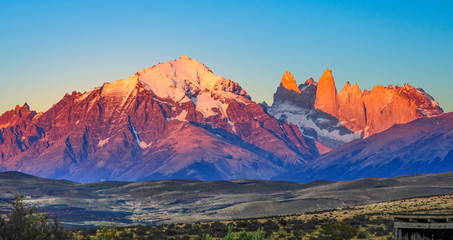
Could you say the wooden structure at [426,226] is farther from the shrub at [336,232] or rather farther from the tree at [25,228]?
the shrub at [336,232]

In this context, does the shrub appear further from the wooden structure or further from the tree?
the tree

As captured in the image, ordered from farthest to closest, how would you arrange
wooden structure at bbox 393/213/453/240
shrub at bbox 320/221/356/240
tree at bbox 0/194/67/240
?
shrub at bbox 320/221/356/240
tree at bbox 0/194/67/240
wooden structure at bbox 393/213/453/240

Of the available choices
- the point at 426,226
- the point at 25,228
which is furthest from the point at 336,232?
the point at 25,228

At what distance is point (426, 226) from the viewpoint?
2678 cm

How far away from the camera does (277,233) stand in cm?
5688

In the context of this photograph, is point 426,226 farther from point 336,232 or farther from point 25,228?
point 336,232

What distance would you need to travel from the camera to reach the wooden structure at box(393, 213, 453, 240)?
87.9 ft

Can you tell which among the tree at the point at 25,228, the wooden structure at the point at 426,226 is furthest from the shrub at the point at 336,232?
the tree at the point at 25,228

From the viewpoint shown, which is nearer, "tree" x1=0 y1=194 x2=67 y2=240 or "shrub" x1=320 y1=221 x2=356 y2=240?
"tree" x1=0 y1=194 x2=67 y2=240

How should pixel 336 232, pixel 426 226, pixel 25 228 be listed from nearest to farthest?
1. pixel 426 226
2. pixel 25 228
3. pixel 336 232

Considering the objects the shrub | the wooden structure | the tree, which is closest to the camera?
the wooden structure

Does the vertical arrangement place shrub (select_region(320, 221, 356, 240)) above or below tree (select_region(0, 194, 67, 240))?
below

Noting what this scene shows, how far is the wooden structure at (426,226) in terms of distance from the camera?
26.8 metres

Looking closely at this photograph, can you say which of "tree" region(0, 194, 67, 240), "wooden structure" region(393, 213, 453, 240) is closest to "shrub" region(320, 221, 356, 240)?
"wooden structure" region(393, 213, 453, 240)
